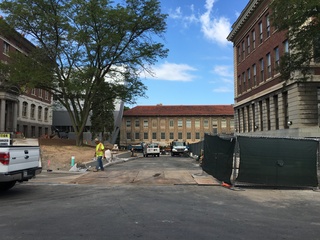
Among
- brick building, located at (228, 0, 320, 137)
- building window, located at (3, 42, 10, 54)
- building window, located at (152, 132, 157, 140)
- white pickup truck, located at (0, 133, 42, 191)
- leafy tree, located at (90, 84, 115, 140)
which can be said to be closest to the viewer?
white pickup truck, located at (0, 133, 42, 191)

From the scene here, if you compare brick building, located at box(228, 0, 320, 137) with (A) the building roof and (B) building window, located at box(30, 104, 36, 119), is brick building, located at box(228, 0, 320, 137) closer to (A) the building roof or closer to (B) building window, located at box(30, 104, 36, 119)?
(B) building window, located at box(30, 104, 36, 119)

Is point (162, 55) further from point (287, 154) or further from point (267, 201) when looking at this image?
point (267, 201)

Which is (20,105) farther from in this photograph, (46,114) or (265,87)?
(265,87)

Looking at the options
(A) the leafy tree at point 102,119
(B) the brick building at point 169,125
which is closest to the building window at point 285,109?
(A) the leafy tree at point 102,119

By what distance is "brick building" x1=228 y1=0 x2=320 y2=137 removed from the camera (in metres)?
27.6

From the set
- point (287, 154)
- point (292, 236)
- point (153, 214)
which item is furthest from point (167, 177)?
point (292, 236)

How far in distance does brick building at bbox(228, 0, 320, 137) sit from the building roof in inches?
1560

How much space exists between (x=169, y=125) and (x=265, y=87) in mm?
52689

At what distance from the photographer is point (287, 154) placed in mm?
12258

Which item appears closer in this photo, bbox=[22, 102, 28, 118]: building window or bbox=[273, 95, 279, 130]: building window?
bbox=[273, 95, 279, 130]: building window

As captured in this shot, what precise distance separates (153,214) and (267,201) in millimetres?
3806

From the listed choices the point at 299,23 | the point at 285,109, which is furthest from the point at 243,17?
the point at 299,23

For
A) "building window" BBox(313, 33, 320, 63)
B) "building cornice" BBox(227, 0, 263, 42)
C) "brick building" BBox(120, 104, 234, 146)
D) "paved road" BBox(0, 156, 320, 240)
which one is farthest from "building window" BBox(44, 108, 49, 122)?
"paved road" BBox(0, 156, 320, 240)

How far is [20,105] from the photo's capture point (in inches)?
2235
